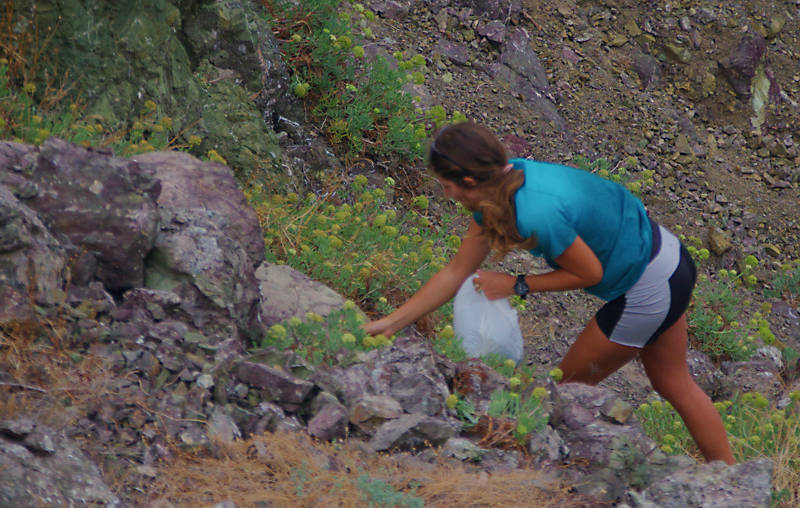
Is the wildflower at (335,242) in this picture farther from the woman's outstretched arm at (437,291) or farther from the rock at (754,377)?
the rock at (754,377)

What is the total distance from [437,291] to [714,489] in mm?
1416

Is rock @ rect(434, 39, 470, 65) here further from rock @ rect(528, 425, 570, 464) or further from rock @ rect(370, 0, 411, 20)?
rock @ rect(528, 425, 570, 464)

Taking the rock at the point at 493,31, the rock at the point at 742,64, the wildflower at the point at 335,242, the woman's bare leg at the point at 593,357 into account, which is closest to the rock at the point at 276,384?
the woman's bare leg at the point at 593,357

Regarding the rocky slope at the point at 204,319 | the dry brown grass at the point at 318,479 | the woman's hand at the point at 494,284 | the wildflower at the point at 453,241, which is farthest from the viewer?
→ the wildflower at the point at 453,241

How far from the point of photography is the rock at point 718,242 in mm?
7852

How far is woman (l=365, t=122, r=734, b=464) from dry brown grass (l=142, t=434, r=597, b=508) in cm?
88

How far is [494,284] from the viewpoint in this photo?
3707 mm

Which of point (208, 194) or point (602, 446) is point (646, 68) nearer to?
point (208, 194)

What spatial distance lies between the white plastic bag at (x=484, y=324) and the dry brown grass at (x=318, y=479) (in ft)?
3.18

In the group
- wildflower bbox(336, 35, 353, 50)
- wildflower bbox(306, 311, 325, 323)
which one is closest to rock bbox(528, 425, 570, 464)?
wildflower bbox(306, 311, 325, 323)

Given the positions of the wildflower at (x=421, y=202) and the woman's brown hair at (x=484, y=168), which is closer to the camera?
the woman's brown hair at (x=484, y=168)

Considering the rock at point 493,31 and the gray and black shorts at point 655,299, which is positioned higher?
the rock at point 493,31

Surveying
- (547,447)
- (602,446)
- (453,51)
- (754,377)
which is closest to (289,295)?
(547,447)

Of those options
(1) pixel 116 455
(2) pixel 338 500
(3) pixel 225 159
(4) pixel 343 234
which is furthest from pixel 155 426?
(3) pixel 225 159
